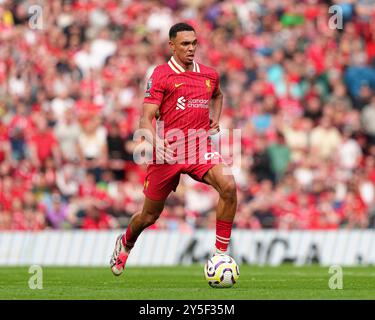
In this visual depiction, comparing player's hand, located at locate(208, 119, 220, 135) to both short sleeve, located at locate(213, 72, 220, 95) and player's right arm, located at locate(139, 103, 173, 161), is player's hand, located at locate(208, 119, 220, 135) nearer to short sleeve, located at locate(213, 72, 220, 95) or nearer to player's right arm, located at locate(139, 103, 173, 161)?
short sleeve, located at locate(213, 72, 220, 95)

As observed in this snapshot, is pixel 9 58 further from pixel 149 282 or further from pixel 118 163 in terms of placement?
pixel 149 282

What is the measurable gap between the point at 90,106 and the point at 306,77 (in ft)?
15.6

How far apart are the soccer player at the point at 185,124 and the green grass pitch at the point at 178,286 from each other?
93 centimetres

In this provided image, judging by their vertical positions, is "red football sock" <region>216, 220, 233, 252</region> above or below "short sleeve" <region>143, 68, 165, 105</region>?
below

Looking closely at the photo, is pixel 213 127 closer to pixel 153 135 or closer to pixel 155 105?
pixel 155 105

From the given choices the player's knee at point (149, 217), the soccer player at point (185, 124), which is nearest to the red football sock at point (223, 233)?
the soccer player at point (185, 124)

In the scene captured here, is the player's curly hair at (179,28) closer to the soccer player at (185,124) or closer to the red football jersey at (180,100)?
the soccer player at (185,124)

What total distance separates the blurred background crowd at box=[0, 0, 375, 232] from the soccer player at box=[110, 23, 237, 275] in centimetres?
890

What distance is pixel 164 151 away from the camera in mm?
13758

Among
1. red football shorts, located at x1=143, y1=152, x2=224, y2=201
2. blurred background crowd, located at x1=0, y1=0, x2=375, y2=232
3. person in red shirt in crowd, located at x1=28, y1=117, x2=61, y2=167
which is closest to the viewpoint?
red football shorts, located at x1=143, y1=152, x2=224, y2=201

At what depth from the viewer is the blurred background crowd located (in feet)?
76.9

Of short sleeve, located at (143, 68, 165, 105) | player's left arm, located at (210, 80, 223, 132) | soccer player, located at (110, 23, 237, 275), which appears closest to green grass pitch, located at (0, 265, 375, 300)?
soccer player, located at (110, 23, 237, 275)

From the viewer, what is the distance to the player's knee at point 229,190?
1351 centimetres
